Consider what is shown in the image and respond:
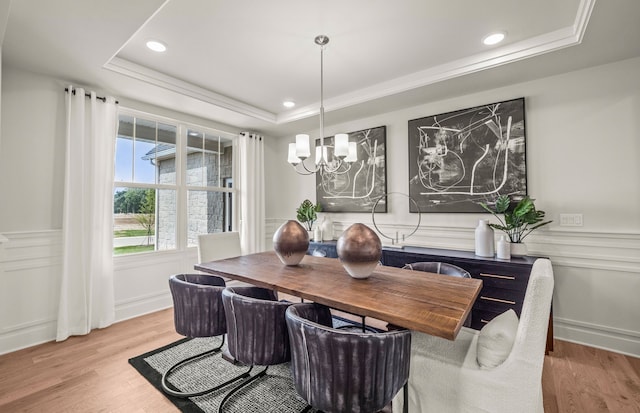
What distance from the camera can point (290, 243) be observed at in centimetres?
227

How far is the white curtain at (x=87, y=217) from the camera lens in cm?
275

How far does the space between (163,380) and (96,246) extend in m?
1.71

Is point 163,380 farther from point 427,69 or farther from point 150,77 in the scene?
point 427,69

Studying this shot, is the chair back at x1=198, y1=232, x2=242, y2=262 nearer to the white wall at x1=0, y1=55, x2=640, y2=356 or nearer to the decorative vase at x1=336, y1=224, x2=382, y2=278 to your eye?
the white wall at x1=0, y1=55, x2=640, y2=356

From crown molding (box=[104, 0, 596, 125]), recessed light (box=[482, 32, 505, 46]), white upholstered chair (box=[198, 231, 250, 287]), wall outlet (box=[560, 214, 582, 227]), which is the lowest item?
white upholstered chair (box=[198, 231, 250, 287])

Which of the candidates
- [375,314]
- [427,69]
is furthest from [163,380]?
[427,69]


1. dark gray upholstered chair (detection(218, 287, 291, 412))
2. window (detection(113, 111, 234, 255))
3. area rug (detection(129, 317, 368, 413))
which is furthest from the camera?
window (detection(113, 111, 234, 255))

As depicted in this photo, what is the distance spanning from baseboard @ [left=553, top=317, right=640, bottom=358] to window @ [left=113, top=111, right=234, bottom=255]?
4.15 meters

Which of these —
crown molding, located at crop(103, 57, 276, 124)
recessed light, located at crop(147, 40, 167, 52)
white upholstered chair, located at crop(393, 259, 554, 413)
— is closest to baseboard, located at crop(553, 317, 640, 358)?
white upholstered chair, located at crop(393, 259, 554, 413)

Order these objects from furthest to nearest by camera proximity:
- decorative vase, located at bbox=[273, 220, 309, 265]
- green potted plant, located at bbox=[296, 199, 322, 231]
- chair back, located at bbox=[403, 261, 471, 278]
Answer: green potted plant, located at bbox=[296, 199, 322, 231] < decorative vase, located at bbox=[273, 220, 309, 265] < chair back, located at bbox=[403, 261, 471, 278]

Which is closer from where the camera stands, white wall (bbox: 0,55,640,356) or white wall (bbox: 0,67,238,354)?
white wall (bbox: 0,55,640,356)

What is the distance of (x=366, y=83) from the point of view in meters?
3.18

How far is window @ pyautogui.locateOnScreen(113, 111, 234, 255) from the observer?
3336 mm

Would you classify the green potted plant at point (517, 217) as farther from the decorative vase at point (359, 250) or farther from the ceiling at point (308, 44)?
the decorative vase at point (359, 250)
